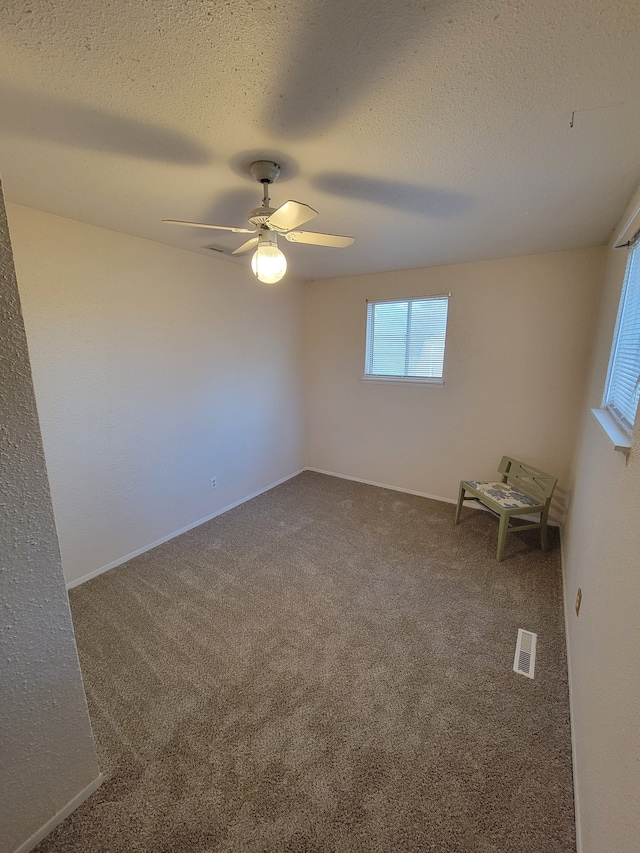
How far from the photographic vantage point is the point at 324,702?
156 centimetres

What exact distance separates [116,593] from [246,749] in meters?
1.40

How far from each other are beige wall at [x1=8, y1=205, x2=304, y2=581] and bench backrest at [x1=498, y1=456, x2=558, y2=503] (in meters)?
2.47

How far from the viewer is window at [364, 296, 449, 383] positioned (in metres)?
3.41

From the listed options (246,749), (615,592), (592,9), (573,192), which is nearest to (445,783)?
(246,749)

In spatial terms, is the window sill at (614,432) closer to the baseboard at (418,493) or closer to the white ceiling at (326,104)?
the white ceiling at (326,104)

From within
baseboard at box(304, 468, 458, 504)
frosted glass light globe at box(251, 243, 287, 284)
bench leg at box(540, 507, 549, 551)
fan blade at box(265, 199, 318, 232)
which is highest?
fan blade at box(265, 199, 318, 232)

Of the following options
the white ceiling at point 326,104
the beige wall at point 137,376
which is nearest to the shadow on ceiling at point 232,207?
the white ceiling at point 326,104

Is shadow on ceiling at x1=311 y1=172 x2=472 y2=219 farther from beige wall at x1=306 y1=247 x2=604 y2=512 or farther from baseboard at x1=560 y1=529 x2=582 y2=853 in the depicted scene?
baseboard at x1=560 y1=529 x2=582 y2=853

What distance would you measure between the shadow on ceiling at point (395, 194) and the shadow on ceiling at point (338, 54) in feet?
1.47

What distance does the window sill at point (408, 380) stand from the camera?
3487mm

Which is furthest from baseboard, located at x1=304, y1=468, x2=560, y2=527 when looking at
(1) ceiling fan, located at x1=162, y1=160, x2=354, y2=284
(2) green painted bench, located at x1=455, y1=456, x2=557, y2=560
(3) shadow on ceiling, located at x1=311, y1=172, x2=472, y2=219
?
Result: (1) ceiling fan, located at x1=162, y1=160, x2=354, y2=284

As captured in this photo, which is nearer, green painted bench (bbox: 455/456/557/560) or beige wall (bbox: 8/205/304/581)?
beige wall (bbox: 8/205/304/581)

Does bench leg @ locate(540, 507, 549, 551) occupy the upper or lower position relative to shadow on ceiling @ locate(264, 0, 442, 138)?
lower

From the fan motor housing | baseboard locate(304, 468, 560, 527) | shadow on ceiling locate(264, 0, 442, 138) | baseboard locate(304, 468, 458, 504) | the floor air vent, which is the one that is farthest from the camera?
baseboard locate(304, 468, 458, 504)
